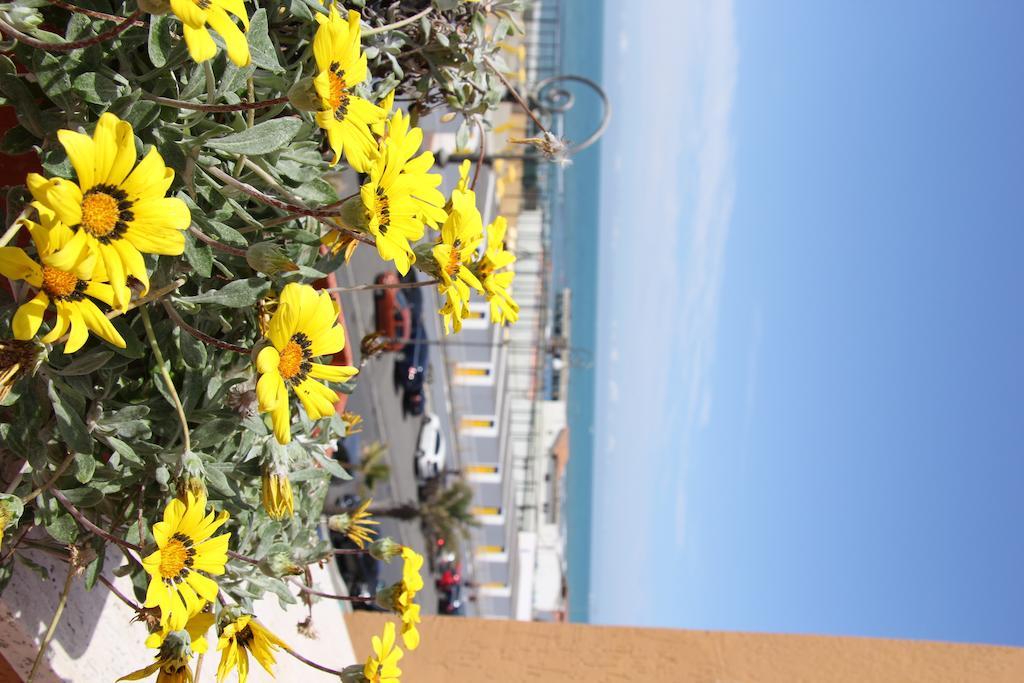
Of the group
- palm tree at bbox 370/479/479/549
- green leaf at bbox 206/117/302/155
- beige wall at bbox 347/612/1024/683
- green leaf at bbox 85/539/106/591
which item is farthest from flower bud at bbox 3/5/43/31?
palm tree at bbox 370/479/479/549

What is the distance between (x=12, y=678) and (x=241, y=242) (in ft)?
4.07

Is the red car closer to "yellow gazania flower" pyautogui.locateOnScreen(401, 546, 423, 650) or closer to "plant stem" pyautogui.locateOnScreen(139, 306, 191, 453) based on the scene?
"yellow gazania flower" pyautogui.locateOnScreen(401, 546, 423, 650)

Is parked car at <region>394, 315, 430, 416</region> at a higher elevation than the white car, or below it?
higher

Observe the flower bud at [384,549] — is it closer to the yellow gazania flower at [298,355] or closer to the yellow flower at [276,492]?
the yellow flower at [276,492]

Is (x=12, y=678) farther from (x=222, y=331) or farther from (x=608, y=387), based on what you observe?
(x=608, y=387)

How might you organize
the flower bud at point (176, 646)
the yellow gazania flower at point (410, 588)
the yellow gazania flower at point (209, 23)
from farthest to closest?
the yellow gazania flower at point (410, 588), the flower bud at point (176, 646), the yellow gazania flower at point (209, 23)

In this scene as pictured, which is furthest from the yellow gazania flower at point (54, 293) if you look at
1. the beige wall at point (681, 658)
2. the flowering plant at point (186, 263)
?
the beige wall at point (681, 658)

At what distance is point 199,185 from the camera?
1370 mm

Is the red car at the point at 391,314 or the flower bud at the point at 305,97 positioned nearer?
the flower bud at the point at 305,97

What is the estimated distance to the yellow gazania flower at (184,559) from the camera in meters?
1.21

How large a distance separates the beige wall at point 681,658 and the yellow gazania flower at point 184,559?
2.30 meters

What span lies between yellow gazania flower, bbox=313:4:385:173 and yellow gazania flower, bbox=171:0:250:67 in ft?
0.36

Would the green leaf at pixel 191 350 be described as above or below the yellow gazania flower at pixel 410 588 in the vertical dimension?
above

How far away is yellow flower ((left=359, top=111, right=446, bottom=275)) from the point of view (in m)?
1.24
